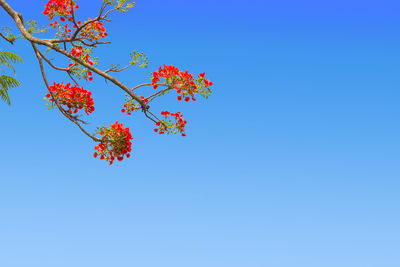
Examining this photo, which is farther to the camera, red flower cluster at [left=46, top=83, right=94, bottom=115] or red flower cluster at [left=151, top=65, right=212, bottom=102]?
red flower cluster at [left=46, top=83, right=94, bottom=115]

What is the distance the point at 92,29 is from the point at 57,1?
992mm

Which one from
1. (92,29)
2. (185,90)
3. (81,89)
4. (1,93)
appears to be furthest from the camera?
(1,93)

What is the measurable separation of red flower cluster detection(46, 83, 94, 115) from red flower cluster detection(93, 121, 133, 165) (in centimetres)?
66

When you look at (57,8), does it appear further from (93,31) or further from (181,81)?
(181,81)

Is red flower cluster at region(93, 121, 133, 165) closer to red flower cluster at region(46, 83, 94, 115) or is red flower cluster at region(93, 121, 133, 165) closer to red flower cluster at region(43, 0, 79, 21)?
red flower cluster at region(46, 83, 94, 115)

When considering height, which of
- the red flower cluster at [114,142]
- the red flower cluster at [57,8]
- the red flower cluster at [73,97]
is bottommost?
the red flower cluster at [114,142]

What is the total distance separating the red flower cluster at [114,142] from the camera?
8508 mm

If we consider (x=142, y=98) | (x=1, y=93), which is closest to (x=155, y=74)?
(x=142, y=98)

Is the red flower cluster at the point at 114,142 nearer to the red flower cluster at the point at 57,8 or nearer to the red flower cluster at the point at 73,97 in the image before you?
the red flower cluster at the point at 73,97

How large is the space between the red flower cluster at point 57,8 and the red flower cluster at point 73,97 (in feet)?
4.16

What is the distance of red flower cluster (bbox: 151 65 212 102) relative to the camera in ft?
24.5

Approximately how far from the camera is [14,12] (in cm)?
795

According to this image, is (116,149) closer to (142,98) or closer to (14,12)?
(142,98)

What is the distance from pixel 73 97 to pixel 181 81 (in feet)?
7.90
